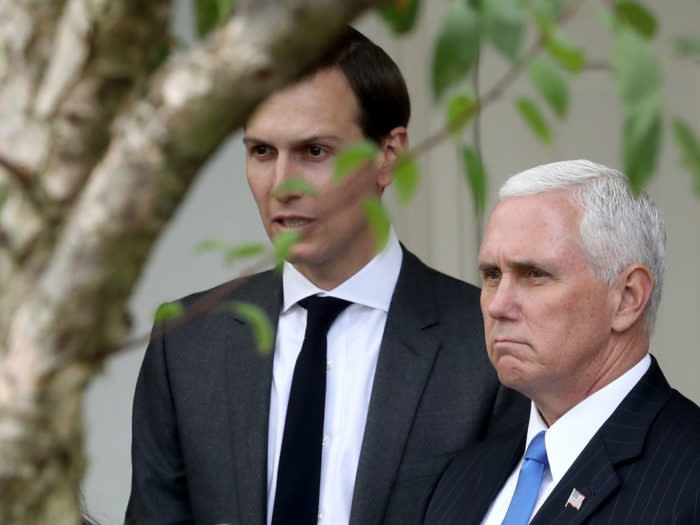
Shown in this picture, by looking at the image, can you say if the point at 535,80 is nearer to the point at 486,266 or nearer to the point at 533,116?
the point at 533,116

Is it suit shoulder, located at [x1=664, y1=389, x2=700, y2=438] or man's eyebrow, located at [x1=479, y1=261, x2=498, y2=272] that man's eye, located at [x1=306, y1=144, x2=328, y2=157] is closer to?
man's eyebrow, located at [x1=479, y1=261, x2=498, y2=272]

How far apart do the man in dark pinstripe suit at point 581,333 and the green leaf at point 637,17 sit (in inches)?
47.1

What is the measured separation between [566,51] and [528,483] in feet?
4.44

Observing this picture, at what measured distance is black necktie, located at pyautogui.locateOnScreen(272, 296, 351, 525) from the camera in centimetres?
238

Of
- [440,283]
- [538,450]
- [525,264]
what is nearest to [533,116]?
[525,264]

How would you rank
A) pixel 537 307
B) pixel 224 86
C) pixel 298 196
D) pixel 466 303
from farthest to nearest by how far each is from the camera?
pixel 466 303 < pixel 298 196 < pixel 537 307 < pixel 224 86

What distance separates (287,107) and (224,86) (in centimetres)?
157

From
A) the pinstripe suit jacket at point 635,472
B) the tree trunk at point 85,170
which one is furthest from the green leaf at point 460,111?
the pinstripe suit jacket at point 635,472

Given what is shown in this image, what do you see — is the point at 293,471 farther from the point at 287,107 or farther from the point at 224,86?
the point at 224,86

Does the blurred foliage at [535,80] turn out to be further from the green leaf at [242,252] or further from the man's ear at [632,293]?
the man's ear at [632,293]

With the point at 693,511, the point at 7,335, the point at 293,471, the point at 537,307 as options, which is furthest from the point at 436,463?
the point at 7,335

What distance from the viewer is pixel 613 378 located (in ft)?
7.20

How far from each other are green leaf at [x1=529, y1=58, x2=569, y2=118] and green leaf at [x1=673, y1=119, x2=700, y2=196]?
3.2 inches

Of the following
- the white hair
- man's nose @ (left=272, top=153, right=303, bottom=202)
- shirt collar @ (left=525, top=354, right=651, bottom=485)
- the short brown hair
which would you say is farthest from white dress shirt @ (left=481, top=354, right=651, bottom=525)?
the short brown hair
